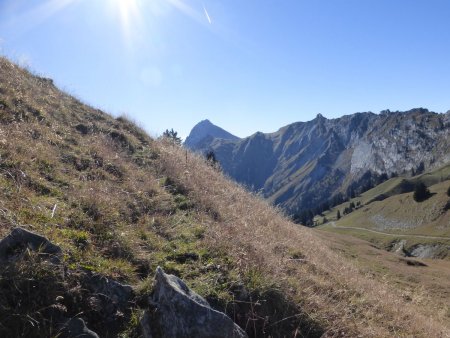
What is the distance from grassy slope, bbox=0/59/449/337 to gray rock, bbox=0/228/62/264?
422mm

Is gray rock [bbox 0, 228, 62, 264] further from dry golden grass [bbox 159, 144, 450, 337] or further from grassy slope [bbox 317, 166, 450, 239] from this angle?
grassy slope [bbox 317, 166, 450, 239]

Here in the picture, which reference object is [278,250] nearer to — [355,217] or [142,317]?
[142,317]

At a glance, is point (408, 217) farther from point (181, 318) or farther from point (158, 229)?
point (181, 318)

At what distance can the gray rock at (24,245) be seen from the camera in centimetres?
520

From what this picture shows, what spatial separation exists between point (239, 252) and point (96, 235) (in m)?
2.85

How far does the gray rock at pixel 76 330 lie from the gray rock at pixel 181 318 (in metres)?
0.75

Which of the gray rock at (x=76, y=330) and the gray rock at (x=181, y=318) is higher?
the gray rock at (x=181, y=318)

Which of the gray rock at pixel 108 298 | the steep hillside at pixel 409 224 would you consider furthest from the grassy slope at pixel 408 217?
the gray rock at pixel 108 298

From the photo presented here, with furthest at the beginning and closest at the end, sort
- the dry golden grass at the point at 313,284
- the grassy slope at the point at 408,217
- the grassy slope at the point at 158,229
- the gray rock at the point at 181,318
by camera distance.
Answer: the grassy slope at the point at 408,217
the dry golden grass at the point at 313,284
the grassy slope at the point at 158,229
the gray rock at the point at 181,318

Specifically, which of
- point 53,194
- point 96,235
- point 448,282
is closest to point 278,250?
point 96,235

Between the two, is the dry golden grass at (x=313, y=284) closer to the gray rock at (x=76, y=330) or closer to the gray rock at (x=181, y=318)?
the gray rock at (x=181, y=318)

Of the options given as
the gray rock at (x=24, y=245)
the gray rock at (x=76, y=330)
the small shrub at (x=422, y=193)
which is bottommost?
the gray rock at (x=76, y=330)

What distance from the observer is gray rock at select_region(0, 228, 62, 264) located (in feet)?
17.1

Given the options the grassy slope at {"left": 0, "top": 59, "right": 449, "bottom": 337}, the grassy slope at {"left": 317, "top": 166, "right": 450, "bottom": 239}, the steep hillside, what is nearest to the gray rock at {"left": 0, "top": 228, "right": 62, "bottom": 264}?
the grassy slope at {"left": 0, "top": 59, "right": 449, "bottom": 337}
